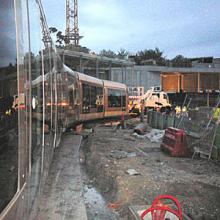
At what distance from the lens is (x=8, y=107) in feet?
6.93

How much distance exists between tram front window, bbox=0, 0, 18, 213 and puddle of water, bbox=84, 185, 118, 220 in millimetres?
3682

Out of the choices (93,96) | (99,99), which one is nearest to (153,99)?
→ (99,99)

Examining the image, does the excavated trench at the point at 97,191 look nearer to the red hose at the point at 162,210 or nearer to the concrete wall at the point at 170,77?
the red hose at the point at 162,210

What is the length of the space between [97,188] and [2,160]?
5.69 metres

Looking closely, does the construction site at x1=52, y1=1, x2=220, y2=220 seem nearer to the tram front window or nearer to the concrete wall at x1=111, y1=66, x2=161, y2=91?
the tram front window

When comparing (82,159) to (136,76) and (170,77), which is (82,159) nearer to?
(136,76)

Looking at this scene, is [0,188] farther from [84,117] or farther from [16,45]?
[84,117]

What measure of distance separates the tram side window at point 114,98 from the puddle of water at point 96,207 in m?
16.4

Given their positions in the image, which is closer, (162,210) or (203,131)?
(162,210)

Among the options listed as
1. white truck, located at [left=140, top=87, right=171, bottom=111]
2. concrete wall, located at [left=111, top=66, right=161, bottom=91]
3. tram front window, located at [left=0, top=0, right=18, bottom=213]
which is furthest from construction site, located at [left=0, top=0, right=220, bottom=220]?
concrete wall, located at [left=111, top=66, right=161, bottom=91]

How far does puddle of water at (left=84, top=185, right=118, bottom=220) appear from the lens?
18.5 ft

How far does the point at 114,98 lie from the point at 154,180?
1734cm

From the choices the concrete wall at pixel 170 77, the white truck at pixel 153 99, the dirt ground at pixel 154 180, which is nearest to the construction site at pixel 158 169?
the dirt ground at pixel 154 180

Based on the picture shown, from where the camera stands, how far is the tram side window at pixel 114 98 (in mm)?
23538
